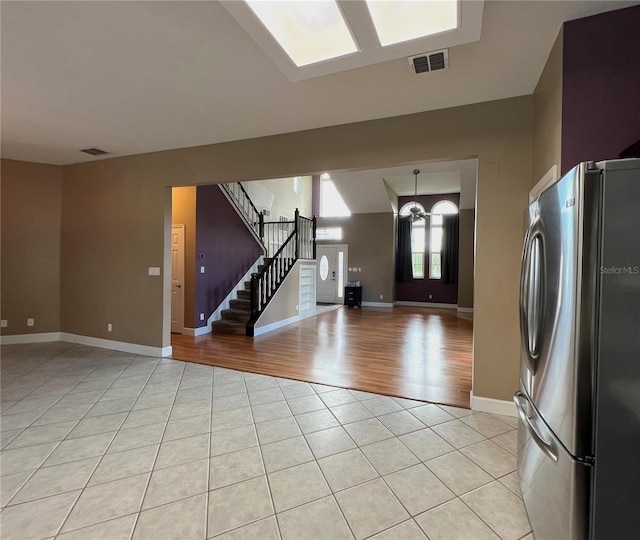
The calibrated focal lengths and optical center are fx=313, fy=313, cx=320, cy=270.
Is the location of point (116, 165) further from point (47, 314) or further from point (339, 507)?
point (339, 507)

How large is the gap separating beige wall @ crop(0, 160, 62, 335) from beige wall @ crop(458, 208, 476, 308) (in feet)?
31.5

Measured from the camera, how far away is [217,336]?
5785 millimetres

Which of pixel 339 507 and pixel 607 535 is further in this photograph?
pixel 339 507

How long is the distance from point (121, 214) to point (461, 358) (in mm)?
5480

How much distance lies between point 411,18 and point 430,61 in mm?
665

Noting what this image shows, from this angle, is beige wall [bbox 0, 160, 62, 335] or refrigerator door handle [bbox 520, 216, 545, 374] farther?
beige wall [bbox 0, 160, 62, 335]

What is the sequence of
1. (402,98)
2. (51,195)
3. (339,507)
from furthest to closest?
1. (51,195)
2. (402,98)
3. (339,507)

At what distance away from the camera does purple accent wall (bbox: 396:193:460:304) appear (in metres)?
10.2

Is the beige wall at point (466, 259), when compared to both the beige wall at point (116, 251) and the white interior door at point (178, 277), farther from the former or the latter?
the beige wall at point (116, 251)

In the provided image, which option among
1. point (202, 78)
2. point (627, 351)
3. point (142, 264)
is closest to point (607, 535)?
point (627, 351)

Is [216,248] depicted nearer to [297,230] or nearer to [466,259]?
[297,230]

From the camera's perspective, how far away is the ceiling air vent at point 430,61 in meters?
2.17

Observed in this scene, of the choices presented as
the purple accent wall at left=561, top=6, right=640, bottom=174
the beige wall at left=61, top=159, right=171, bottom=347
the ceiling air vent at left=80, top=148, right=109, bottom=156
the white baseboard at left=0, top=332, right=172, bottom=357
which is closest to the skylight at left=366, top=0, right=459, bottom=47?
the purple accent wall at left=561, top=6, right=640, bottom=174

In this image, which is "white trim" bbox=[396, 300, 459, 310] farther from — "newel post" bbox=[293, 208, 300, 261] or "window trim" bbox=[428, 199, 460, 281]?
"newel post" bbox=[293, 208, 300, 261]
